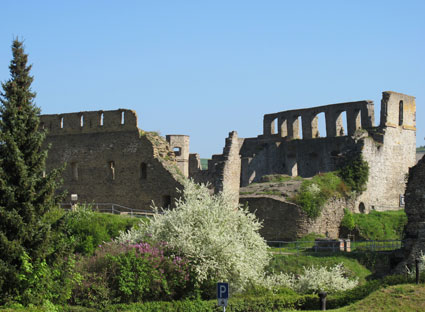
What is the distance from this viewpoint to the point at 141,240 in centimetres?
2309

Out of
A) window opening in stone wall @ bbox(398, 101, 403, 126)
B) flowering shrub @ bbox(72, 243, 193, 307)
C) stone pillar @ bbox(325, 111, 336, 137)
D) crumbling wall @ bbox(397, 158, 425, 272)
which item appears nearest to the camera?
flowering shrub @ bbox(72, 243, 193, 307)

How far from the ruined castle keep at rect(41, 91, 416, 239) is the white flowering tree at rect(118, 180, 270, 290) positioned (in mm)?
6755

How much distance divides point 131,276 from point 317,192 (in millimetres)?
15047

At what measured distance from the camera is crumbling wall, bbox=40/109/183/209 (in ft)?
107

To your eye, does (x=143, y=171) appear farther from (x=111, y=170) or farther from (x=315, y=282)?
(x=315, y=282)

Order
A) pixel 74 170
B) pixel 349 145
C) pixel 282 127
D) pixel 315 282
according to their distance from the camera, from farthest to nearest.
→ pixel 282 127 < pixel 349 145 < pixel 74 170 < pixel 315 282

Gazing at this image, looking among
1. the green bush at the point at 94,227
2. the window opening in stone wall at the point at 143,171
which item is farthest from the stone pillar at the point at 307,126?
the green bush at the point at 94,227

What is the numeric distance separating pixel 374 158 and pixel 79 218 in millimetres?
17925

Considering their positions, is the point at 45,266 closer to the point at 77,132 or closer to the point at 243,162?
the point at 77,132

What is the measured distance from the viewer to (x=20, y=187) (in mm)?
19000

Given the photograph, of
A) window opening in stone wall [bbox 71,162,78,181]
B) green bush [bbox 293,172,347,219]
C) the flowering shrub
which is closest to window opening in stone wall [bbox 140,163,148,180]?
window opening in stone wall [bbox 71,162,78,181]

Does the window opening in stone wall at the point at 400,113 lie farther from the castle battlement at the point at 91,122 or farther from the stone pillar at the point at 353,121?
the castle battlement at the point at 91,122

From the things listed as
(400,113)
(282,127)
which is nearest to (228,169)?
(400,113)

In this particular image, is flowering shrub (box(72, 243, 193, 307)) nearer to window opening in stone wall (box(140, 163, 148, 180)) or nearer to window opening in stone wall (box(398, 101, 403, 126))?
window opening in stone wall (box(140, 163, 148, 180))
